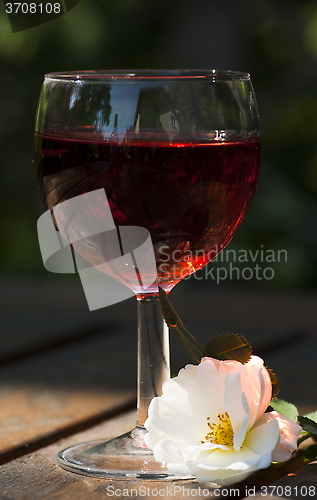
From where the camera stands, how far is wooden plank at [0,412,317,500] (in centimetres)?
54

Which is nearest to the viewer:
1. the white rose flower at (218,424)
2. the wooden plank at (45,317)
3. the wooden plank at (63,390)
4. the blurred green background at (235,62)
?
the white rose flower at (218,424)

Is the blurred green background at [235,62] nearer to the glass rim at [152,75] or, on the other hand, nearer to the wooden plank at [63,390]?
the wooden plank at [63,390]

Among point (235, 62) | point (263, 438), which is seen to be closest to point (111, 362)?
point (263, 438)

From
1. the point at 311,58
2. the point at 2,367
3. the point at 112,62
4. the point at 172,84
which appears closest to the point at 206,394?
the point at 172,84

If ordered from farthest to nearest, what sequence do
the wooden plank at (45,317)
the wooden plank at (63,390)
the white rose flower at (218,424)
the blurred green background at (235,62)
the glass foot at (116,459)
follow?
the blurred green background at (235,62) < the wooden plank at (45,317) < the wooden plank at (63,390) < the glass foot at (116,459) < the white rose flower at (218,424)

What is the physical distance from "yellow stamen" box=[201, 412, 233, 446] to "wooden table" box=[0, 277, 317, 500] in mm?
52

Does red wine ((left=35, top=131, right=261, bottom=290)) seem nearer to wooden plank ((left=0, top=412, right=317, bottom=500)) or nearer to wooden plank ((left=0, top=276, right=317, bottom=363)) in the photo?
wooden plank ((left=0, top=412, right=317, bottom=500))

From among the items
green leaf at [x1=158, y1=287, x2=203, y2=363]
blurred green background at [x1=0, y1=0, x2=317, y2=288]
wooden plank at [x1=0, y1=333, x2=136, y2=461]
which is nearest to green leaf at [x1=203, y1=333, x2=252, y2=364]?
green leaf at [x1=158, y1=287, x2=203, y2=363]

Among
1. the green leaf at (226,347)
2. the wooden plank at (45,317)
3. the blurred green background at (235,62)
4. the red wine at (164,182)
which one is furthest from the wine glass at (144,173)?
the blurred green background at (235,62)

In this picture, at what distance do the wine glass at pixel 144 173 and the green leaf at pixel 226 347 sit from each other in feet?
0.34

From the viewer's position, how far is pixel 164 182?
1.94ft

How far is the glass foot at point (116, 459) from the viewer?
598mm

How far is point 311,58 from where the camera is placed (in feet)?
6.96

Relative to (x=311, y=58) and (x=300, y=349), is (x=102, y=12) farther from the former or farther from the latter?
(x=300, y=349)
